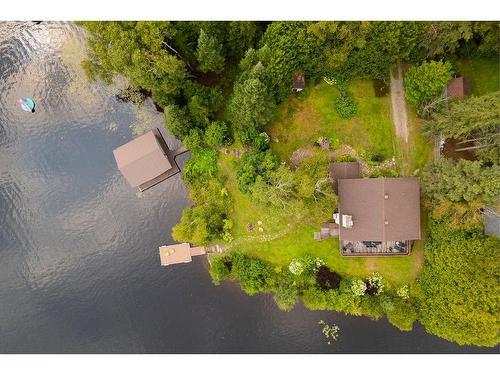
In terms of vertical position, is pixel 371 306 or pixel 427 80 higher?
pixel 427 80

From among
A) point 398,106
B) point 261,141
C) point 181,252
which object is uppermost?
point 398,106

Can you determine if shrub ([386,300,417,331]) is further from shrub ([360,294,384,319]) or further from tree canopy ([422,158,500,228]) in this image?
tree canopy ([422,158,500,228])

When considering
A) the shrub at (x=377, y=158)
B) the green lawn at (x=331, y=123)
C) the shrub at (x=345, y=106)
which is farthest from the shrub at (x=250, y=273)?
the shrub at (x=345, y=106)

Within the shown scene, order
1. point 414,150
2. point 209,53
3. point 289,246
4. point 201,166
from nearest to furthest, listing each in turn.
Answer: point 209,53
point 414,150
point 289,246
point 201,166

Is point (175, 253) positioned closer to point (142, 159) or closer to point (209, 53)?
point (142, 159)

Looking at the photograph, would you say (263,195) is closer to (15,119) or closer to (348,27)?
(348,27)

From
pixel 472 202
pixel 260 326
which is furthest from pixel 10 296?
pixel 472 202

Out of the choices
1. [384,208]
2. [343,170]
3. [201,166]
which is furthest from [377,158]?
[201,166]

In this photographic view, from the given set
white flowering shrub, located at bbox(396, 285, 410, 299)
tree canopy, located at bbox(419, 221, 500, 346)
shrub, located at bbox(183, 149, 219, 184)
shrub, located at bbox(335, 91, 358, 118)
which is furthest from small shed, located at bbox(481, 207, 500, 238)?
shrub, located at bbox(183, 149, 219, 184)
